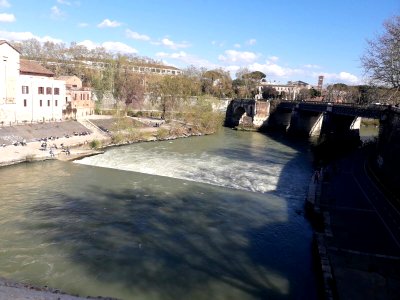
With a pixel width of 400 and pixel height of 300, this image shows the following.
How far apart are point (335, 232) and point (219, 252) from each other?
16.4ft

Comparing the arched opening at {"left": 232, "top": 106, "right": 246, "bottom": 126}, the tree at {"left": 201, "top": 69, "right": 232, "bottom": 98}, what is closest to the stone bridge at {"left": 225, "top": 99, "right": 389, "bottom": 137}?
→ the arched opening at {"left": 232, "top": 106, "right": 246, "bottom": 126}

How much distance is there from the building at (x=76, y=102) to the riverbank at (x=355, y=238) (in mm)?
36292

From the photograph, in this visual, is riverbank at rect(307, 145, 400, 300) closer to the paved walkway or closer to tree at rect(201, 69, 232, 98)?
the paved walkway

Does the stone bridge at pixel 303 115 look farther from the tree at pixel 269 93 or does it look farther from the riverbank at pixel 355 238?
the tree at pixel 269 93

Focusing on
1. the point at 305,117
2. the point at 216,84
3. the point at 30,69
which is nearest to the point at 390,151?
the point at 305,117

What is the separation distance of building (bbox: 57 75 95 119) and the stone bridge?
89.6 ft

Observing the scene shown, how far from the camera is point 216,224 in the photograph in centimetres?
1839

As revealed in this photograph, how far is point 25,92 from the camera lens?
1657 inches

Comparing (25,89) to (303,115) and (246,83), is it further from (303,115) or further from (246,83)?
(246,83)

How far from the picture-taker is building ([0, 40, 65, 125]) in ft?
129

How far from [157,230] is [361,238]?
29.4 ft

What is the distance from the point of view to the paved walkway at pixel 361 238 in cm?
1138

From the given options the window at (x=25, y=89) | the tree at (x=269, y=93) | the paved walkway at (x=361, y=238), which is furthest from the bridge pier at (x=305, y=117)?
the window at (x=25, y=89)

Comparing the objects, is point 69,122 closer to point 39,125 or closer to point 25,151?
point 39,125
